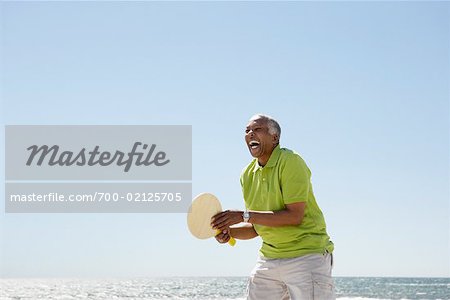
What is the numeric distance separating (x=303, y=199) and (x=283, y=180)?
149 mm

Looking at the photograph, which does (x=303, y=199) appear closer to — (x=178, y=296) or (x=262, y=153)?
(x=262, y=153)

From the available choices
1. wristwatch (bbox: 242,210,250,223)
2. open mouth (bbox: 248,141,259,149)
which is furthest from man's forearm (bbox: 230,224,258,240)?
open mouth (bbox: 248,141,259,149)

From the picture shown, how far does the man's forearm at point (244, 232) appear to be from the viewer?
157 inches

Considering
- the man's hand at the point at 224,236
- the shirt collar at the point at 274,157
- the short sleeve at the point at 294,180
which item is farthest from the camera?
the man's hand at the point at 224,236

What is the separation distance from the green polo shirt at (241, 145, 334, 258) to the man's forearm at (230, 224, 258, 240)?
0.16 metres

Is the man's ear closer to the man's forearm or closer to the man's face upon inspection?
the man's face

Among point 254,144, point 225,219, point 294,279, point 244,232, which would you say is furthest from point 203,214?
point 294,279

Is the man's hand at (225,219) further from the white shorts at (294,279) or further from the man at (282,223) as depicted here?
the white shorts at (294,279)

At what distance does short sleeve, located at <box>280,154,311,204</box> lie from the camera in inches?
141

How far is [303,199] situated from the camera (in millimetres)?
3582

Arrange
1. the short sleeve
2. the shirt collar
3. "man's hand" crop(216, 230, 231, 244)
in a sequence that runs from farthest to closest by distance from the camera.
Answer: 1. "man's hand" crop(216, 230, 231, 244)
2. the shirt collar
3. the short sleeve

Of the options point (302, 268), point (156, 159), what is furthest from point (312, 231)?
point (156, 159)

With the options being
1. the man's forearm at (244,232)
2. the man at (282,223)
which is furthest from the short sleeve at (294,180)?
the man's forearm at (244,232)

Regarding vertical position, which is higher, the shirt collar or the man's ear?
the man's ear
